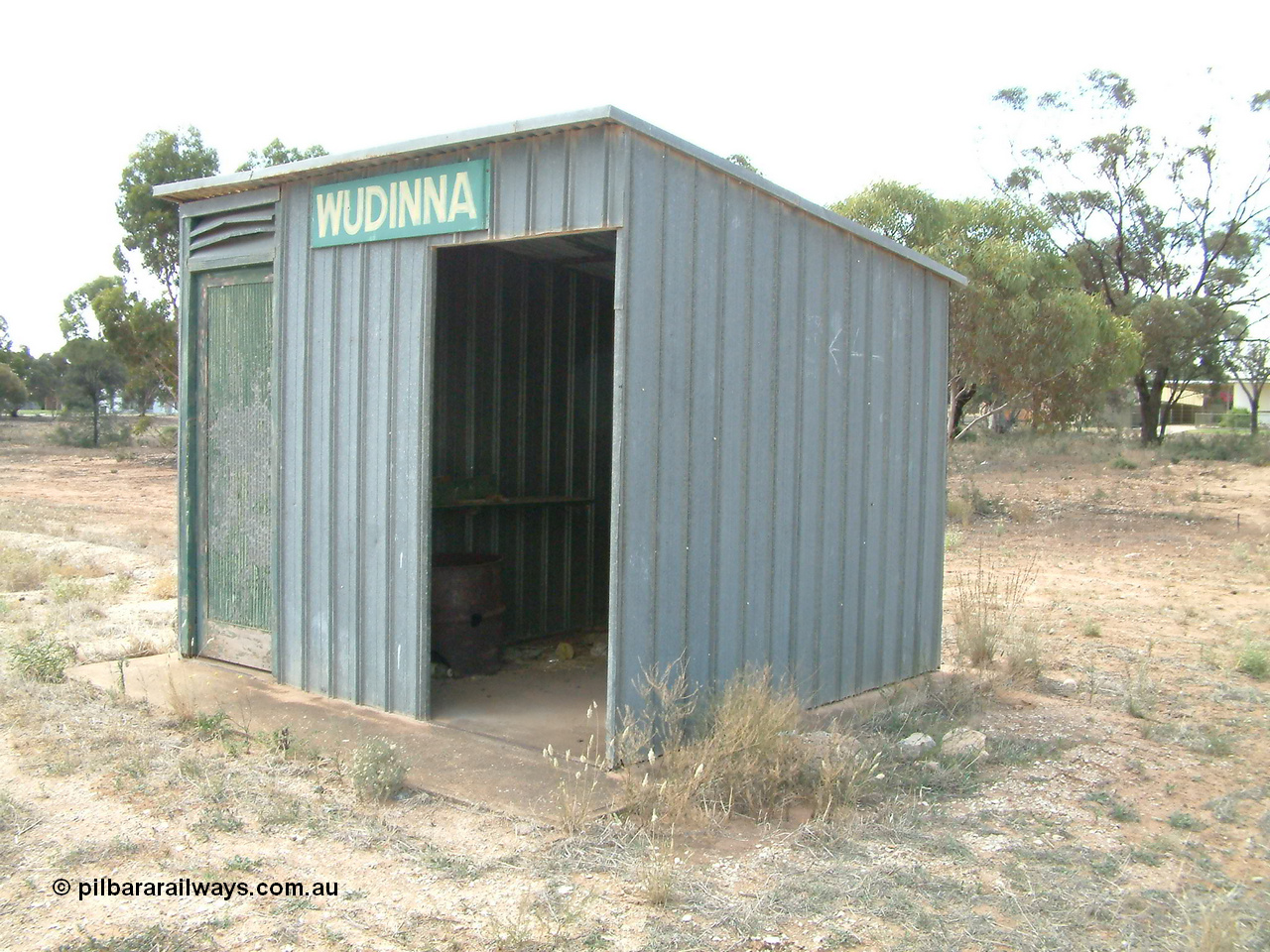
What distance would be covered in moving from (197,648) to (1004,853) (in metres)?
5.45

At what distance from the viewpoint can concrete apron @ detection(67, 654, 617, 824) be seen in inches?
194

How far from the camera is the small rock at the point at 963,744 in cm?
577

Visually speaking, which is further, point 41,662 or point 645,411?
point 41,662

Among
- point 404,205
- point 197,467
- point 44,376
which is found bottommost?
point 197,467

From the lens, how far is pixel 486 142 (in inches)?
221

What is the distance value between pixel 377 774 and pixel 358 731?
3.34 ft

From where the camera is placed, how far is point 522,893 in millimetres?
3879

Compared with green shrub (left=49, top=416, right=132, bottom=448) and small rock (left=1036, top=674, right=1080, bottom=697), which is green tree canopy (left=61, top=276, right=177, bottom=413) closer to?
green shrub (left=49, top=416, right=132, bottom=448)

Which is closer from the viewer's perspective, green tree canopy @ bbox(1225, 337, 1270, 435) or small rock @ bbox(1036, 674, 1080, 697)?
small rock @ bbox(1036, 674, 1080, 697)

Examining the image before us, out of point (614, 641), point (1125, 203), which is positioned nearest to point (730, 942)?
point (614, 641)

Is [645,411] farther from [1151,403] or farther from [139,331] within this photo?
[1151,403]

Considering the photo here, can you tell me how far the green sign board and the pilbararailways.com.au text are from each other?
3354 millimetres

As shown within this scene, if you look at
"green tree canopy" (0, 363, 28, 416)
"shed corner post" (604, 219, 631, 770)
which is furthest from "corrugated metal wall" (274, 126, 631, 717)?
"green tree canopy" (0, 363, 28, 416)

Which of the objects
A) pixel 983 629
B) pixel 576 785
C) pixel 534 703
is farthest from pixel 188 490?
pixel 983 629
